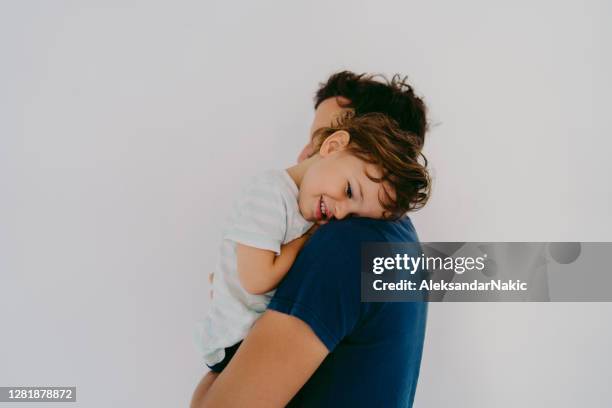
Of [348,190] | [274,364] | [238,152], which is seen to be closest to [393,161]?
[348,190]

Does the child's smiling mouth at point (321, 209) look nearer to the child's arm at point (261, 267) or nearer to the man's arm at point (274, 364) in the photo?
the child's arm at point (261, 267)

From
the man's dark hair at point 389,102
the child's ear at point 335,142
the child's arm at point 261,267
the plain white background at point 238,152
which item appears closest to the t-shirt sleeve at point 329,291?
the child's arm at point 261,267

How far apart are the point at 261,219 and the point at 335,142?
24cm

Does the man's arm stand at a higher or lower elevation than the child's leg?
higher

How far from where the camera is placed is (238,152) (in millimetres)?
1770

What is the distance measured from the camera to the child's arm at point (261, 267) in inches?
37.0

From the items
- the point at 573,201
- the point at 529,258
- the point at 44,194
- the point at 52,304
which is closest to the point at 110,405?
the point at 52,304

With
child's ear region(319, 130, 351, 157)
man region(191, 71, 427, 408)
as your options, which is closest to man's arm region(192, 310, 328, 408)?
man region(191, 71, 427, 408)

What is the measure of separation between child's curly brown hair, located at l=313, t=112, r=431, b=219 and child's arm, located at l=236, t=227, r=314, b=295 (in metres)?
0.22

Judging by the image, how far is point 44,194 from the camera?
1738mm

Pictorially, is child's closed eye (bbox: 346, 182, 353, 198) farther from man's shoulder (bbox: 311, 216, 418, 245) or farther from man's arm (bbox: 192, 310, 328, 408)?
man's arm (bbox: 192, 310, 328, 408)

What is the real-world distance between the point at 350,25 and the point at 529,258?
98 centimetres

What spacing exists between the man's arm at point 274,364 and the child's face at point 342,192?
0.84 feet

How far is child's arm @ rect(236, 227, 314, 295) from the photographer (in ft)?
3.08
